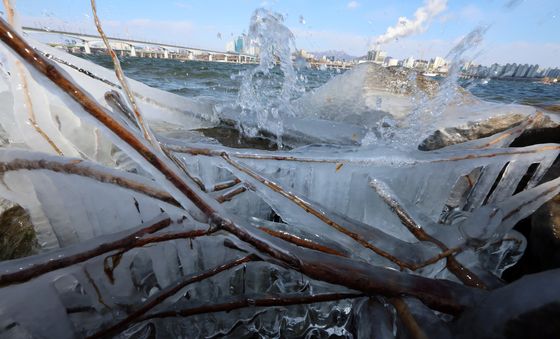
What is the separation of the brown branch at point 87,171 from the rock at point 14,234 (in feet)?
2.03

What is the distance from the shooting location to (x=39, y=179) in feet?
3.13

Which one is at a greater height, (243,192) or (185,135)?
(243,192)

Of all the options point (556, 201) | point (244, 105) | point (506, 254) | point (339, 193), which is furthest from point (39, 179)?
point (244, 105)

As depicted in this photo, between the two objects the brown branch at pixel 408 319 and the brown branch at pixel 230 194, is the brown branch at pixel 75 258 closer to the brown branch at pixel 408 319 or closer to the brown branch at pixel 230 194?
the brown branch at pixel 230 194

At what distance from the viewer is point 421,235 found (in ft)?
3.90

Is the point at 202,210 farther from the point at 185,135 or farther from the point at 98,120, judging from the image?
the point at 185,135

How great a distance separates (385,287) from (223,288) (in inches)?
31.2

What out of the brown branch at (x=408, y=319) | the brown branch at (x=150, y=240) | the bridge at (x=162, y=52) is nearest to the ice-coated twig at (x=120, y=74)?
the brown branch at (x=150, y=240)

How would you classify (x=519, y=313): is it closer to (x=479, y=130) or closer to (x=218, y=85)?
(x=479, y=130)

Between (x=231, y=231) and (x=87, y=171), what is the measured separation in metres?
0.58

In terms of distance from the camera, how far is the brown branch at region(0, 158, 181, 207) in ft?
2.84

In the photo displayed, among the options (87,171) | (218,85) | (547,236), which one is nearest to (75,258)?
(87,171)

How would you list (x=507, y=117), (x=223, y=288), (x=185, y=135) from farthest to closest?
(x=185, y=135)
(x=507, y=117)
(x=223, y=288)

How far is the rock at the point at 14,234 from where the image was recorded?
1.28 meters
